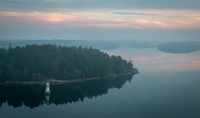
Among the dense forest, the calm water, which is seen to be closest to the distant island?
the dense forest

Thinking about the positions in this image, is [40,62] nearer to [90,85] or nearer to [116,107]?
[90,85]

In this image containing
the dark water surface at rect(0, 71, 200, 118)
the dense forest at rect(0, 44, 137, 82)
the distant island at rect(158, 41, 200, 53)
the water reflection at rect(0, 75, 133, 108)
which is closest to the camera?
the dark water surface at rect(0, 71, 200, 118)

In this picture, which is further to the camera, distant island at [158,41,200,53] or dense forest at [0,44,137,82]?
distant island at [158,41,200,53]

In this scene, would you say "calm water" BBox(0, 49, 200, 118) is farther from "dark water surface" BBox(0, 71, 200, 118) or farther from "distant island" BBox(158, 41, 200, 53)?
"distant island" BBox(158, 41, 200, 53)

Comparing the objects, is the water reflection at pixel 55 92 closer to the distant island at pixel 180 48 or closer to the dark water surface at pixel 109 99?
the dark water surface at pixel 109 99

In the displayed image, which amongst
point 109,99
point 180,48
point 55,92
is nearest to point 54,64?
point 55,92

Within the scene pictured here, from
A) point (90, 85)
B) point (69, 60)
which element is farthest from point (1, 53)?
point (90, 85)

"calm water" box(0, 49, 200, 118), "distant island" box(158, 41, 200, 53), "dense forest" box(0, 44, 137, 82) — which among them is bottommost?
"calm water" box(0, 49, 200, 118)

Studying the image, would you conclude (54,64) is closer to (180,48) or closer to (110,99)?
(110,99)

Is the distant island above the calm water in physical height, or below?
above
